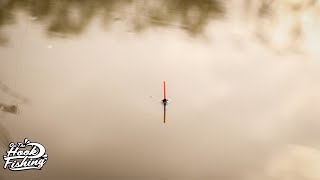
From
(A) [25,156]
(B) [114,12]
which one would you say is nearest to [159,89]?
(B) [114,12]

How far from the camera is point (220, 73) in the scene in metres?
1.98

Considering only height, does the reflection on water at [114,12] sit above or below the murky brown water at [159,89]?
above

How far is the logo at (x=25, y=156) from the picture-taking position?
1846mm

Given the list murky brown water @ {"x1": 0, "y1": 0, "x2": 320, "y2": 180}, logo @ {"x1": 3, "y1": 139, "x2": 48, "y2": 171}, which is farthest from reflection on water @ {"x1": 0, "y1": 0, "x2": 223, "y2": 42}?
logo @ {"x1": 3, "y1": 139, "x2": 48, "y2": 171}

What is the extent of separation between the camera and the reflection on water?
184 cm

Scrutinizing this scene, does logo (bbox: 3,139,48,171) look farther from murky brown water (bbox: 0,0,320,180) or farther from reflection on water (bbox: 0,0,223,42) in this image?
reflection on water (bbox: 0,0,223,42)

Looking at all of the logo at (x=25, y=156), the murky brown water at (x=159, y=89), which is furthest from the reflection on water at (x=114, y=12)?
the logo at (x=25, y=156)

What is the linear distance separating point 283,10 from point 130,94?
3.06 ft

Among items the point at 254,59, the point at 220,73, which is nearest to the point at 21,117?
the point at 220,73

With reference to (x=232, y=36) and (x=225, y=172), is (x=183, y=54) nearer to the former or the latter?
(x=232, y=36)

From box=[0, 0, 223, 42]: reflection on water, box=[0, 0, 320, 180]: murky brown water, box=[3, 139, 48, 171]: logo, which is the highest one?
box=[0, 0, 223, 42]: reflection on water

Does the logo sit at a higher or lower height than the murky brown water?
lower

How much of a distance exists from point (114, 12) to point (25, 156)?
833 mm

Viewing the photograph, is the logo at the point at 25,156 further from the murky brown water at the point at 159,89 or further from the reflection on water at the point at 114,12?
the reflection on water at the point at 114,12
